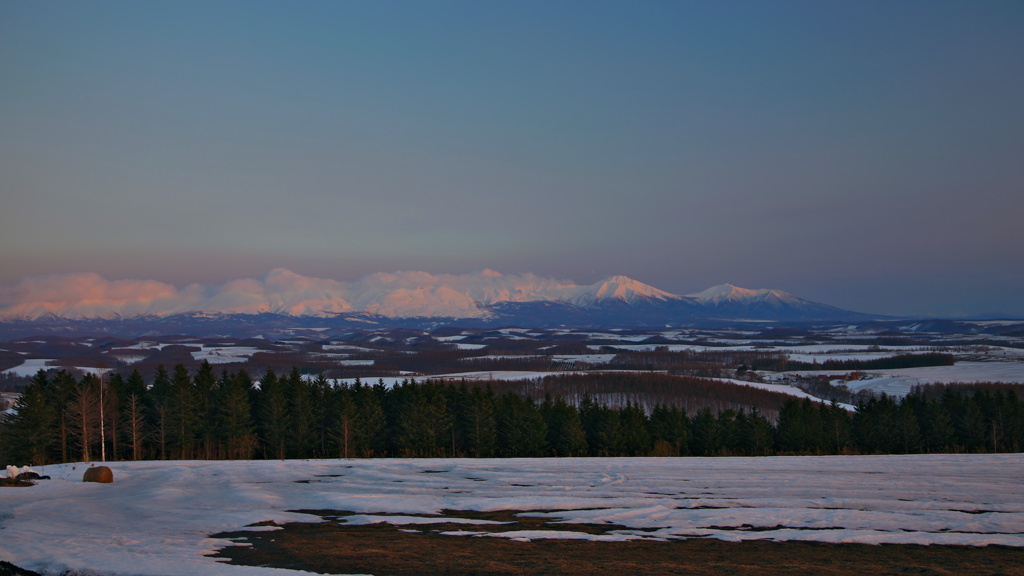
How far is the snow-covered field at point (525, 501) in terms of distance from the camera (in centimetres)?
1529

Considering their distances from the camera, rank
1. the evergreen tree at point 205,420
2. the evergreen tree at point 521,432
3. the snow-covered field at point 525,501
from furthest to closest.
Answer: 1. the evergreen tree at point 521,432
2. the evergreen tree at point 205,420
3. the snow-covered field at point 525,501

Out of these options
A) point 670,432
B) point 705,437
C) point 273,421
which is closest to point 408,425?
point 273,421

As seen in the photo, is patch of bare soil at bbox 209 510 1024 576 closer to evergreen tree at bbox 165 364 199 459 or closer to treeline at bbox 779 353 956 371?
evergreen tree at bbox 165 364 199 459

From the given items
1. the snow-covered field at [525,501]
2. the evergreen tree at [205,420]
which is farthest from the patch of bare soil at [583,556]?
the evergreen tree at [205,420]

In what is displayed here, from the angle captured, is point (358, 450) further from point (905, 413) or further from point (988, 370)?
point (988, 370)

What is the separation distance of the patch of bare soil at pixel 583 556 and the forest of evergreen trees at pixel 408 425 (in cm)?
2884

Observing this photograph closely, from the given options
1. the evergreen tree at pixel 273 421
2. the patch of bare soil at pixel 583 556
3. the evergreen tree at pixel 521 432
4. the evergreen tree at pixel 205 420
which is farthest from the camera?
the evergreen tree at pixel 521 432

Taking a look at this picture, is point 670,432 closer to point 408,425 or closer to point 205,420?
point 408,425

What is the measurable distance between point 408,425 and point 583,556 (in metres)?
32.4

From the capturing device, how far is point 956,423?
50.5 m

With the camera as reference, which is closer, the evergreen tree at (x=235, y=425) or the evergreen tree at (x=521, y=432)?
the evergreen tree at (x=235, y=425)

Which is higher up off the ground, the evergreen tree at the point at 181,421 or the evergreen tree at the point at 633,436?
the evergreen tree at the point at 181,421

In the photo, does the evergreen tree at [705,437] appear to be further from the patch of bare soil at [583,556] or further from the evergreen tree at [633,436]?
the patch of bare soil at [583,556]

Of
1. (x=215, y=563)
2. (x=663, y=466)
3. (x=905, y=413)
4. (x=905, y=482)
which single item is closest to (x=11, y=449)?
(x=215, y=563)
